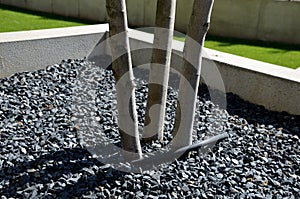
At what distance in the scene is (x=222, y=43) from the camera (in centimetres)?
682

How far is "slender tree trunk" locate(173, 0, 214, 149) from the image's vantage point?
9.80ft

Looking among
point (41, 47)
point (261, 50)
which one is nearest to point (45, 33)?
point (41, 47)

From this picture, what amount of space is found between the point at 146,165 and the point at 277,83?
1.86m

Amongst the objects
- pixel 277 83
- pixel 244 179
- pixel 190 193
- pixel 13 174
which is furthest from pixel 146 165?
pixel 277 83

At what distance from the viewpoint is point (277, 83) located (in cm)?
417

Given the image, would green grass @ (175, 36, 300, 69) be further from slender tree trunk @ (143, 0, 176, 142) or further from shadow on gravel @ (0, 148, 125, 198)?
shadow on gravel @ (0, 148, 125, 198)

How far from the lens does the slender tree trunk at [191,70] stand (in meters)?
2.99

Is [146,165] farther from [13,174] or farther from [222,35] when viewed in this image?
[222,35]

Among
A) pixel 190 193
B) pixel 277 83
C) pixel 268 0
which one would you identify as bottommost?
pixel 190 193

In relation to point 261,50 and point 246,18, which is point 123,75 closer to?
point 261,50

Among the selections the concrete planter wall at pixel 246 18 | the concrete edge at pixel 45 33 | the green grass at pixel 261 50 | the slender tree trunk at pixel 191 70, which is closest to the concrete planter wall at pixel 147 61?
the concrete edge at pixel 45 33

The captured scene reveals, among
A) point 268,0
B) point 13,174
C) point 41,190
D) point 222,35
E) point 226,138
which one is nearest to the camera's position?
point 41,190

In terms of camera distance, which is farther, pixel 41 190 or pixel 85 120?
pixel 85 120

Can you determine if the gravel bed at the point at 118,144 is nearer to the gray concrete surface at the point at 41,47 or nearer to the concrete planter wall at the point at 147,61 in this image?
the concrete planter wall at the point at 147,61
